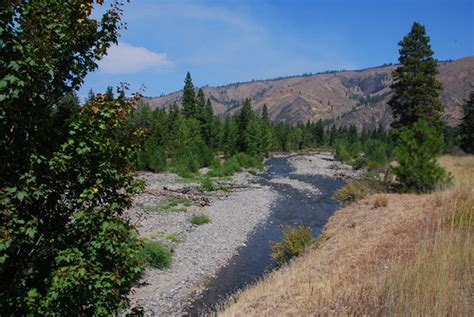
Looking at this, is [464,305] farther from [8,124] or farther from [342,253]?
[342,253]

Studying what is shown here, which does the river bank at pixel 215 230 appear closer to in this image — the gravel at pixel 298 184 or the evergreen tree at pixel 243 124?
the gravel at pixel 298 184

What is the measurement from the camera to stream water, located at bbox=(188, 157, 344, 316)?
1377 cm

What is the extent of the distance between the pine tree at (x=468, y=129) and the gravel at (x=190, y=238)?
2789cm

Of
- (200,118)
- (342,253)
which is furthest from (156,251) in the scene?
(200,118)

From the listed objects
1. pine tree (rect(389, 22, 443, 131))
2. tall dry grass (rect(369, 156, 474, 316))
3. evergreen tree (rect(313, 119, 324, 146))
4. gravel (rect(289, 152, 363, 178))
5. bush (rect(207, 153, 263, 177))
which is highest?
pine tree (rect(389, 22, 443, 131))

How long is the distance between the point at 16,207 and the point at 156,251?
12.4 metres

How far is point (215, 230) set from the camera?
73.6ft

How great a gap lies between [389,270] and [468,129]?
47576 millimetres

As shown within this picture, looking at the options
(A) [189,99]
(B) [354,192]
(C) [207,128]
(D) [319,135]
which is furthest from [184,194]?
(D) [319,135]

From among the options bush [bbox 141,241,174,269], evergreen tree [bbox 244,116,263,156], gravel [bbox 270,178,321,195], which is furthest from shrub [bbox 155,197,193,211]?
evergreen tree [bbox 244,116,263,156]

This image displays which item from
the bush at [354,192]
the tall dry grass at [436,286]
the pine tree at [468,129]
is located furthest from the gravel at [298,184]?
the tall dry grass at [436,286]

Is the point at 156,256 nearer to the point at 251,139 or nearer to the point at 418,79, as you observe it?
the point at 418,79

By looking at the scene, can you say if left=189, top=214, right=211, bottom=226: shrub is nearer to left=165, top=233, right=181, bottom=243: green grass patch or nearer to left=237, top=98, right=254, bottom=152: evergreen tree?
left=165, top=233, right=181, bottom=243: green grass patch

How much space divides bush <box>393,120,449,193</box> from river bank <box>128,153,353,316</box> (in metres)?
6.67
